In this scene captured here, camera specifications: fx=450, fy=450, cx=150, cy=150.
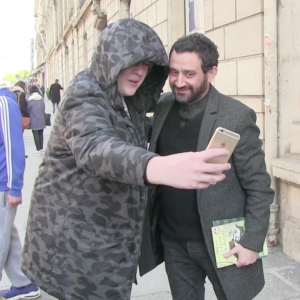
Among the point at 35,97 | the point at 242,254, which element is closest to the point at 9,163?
the point at 242,254

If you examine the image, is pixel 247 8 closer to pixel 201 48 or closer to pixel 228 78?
pixel 228 78

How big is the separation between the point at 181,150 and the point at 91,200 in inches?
23.2

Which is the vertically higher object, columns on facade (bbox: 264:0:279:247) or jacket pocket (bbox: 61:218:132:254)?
columns on facade (bbox: 264:0:279:247)

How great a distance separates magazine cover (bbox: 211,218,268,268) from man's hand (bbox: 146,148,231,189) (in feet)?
2.60

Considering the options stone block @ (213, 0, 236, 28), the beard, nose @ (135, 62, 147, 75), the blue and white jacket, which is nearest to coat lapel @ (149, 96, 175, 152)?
the beard

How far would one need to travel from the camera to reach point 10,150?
3.13 m

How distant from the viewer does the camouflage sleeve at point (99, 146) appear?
1.35m

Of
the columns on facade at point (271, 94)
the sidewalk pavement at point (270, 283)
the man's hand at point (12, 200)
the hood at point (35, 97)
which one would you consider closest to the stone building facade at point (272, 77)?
the columns on facade at point (271, 94)

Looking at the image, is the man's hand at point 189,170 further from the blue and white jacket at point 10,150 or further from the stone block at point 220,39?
the stone block at point 220,39

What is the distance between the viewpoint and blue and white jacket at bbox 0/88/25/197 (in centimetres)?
311

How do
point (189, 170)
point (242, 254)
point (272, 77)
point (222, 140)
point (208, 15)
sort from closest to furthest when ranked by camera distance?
point (189, 170)
point (222, 140)
point (242, 254)
point (272, 77)
point (208, 15)

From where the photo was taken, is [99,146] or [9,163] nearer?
[99,146]

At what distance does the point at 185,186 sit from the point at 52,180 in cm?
71

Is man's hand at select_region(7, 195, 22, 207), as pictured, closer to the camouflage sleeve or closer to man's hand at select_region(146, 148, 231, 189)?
the camouflage sleeve
